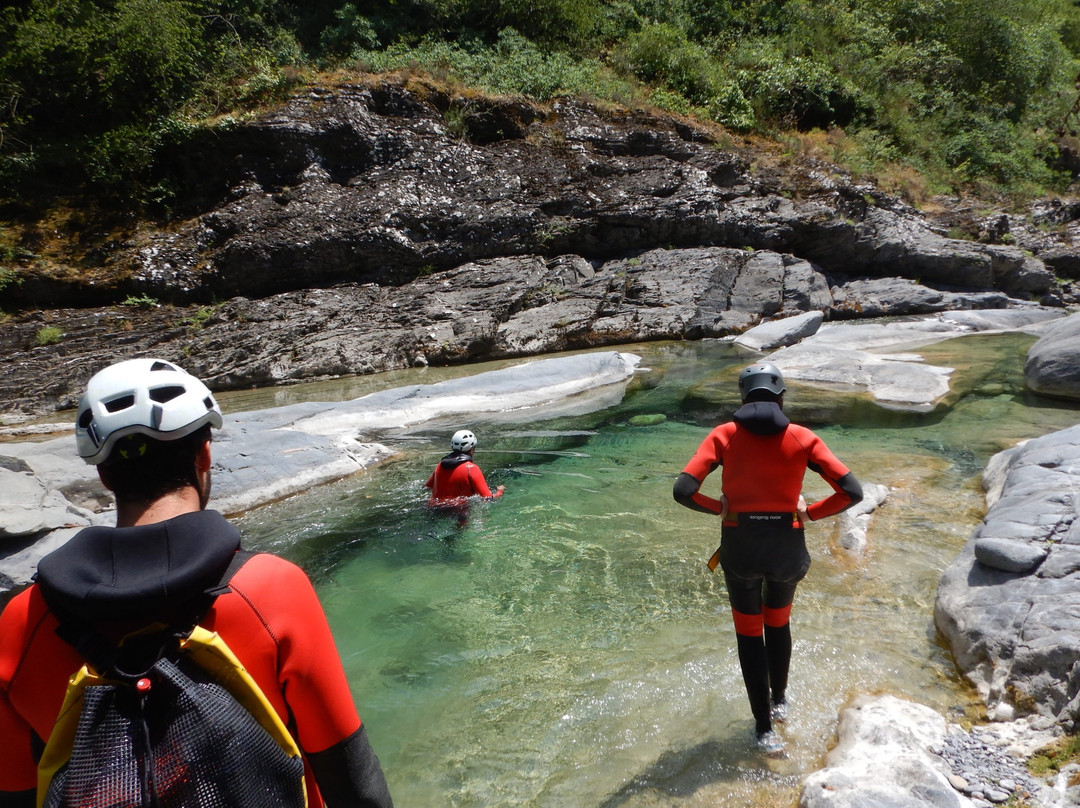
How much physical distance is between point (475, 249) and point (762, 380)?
1463 centimetres

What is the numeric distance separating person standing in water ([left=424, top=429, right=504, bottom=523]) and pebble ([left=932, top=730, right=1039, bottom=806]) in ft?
14.8

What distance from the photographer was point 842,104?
22.9 m

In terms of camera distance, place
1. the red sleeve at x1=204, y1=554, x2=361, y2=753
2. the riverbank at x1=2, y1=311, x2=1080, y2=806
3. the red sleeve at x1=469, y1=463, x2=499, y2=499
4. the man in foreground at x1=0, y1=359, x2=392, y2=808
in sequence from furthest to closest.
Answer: the riverbank at x1=2, y1=311, x2=1080, y2=806 < the red sleeve at x1=469, y1=463, x2=499, y2=499 < the red sleeve at x1=204, y1=554, x2=361, y2=753 < the man in foreground at x1=0, y1=359, x2=392, y2=808

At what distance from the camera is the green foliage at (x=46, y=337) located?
13.5 metres

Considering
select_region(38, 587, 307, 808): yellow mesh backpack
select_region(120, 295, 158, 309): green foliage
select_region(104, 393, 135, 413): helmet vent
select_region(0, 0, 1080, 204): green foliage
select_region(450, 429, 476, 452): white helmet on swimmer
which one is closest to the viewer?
select_region(38, 587, 307, 808): yellow mesh backpack

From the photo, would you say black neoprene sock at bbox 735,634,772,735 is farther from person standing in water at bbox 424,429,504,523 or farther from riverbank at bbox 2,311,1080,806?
riverbank at bbox 2,311,1080,806

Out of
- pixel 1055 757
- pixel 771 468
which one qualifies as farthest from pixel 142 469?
pixel 1055 757

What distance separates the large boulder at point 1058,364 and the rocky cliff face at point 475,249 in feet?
20.9

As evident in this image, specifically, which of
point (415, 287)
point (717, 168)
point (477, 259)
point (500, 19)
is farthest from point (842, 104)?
point (415, 287)

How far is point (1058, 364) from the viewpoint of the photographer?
30.1 ft

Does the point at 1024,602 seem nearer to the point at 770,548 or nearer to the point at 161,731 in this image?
the point at 770,548

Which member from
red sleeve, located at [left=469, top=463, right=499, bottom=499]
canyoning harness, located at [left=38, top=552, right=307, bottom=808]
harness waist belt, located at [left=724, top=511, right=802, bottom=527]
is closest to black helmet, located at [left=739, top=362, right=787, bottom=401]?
harness waist belt, located at [left=724, top=511, right=802, bottom=527]

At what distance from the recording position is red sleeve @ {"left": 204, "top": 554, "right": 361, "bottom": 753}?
4.14 feet

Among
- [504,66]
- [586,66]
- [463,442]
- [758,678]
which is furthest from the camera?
[586,66]
